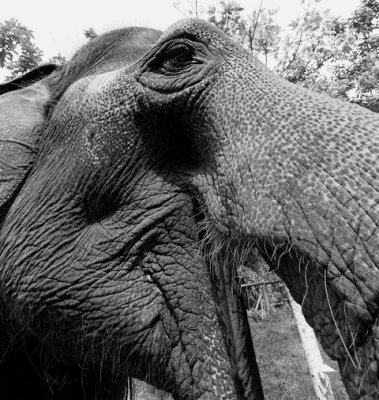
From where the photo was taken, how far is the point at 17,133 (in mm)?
1725

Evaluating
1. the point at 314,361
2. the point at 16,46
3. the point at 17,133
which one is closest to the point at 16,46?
the point at 16,46

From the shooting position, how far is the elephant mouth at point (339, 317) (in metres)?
0.82

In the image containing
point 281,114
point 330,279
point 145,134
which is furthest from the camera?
point 145,134

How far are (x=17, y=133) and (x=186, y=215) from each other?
2.70 ft

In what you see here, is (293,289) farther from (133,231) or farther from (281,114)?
(133,231)

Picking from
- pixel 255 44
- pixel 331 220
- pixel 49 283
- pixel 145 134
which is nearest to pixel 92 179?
pixel 145 134

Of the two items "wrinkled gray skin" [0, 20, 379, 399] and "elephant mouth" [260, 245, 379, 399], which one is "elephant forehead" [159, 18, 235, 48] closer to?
"wrinkled gray skin" [0, 20, 379, 399]

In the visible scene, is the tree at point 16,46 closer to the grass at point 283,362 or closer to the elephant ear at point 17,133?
the elephant ear at point 17,133

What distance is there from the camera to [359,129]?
982 mm

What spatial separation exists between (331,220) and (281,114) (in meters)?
0.33

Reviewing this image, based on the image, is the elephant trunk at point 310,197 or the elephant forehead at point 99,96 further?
the elephant forehead at point 99,96

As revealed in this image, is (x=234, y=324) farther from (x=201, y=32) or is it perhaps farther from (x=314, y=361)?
(x=314, y=361)

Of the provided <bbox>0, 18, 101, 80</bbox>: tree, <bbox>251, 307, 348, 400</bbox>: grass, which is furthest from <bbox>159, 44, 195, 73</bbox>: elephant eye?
<bbox>251, 307, 348, 400</bbox>: grass

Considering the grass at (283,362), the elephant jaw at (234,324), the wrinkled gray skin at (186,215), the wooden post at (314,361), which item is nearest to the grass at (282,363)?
the grass at (283,362)
